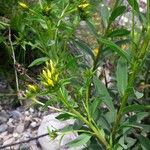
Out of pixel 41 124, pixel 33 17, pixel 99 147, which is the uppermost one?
pixel 33 17

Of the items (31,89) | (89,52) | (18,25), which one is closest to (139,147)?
(89,52)

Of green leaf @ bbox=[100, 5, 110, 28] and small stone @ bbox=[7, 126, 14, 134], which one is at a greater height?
green leaf @ bbox=[100, 5, 110, 28]

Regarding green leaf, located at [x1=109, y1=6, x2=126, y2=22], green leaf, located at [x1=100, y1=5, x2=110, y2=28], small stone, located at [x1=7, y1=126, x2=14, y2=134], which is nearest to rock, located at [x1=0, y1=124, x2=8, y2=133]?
small stone, located at [x1=7, y1=126, x2=14, y2=134]

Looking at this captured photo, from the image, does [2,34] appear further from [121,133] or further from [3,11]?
[121,133]

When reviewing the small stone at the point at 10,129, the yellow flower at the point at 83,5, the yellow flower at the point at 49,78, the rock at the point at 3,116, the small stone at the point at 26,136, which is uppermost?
the yellow flower at the point at 83,5

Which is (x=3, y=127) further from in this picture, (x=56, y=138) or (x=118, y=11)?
(x=118, y=11)

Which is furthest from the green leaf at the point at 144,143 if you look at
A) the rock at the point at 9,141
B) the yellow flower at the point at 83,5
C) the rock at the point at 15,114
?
the rock at the point at 15,114

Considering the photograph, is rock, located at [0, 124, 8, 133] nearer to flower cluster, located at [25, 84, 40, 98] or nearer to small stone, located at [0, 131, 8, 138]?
small stone, located at [0, 131, 8, 138]

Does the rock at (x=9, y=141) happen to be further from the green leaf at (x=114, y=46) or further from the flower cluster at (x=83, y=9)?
the green leaf at (x=114, y=46)

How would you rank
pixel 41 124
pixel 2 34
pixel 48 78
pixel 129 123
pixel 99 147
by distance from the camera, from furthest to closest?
1. pixel 2 34
2. pixel 41 124
3. pixel 99 147
4. pixel 129 123
5. pixel 48 78

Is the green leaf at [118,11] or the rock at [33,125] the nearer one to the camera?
the green leaf at [118,11]

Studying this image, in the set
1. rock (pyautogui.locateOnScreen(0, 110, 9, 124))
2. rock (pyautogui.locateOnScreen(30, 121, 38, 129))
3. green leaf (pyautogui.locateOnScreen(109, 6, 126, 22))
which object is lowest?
rock (pyautogui.locateOnScreen(30, 121, 38, 129))
